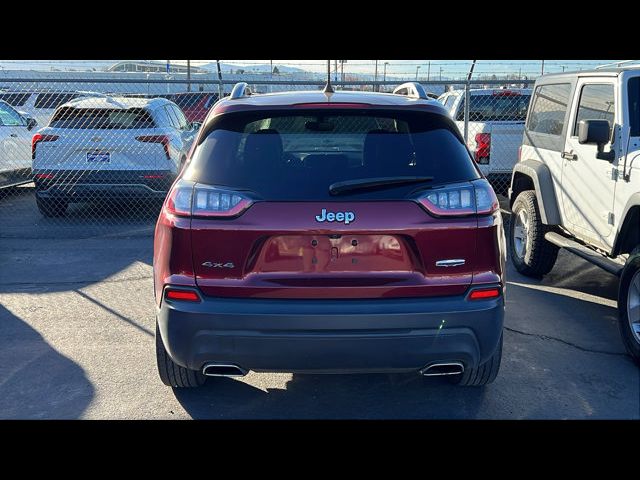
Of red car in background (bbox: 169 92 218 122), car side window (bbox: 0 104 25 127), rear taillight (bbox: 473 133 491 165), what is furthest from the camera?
red car in background (bbox: 169 92 218 122)

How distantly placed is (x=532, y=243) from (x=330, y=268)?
150 inches

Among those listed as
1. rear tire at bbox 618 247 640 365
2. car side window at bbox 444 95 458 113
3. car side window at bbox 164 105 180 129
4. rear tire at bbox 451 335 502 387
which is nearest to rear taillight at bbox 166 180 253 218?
rear tire at bbox 451 335 502 387

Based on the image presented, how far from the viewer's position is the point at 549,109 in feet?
20.8

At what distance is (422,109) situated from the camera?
342 centimetres

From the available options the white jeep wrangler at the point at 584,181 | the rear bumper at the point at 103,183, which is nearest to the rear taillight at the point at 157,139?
the rear bumper at the point at 103,183

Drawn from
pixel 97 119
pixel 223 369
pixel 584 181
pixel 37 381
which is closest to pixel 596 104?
pixel 584 181

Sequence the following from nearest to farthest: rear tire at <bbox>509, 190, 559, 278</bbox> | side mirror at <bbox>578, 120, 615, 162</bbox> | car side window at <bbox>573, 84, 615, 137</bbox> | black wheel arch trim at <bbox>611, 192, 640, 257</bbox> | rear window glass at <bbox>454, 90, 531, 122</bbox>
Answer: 1. black wheel arch trim at <bbox>611, 192, 640, 257</bbox>
2. side mirror at <bbox>578, 120, 615, 162</bbox>
3. car side window at <bbox>573, 84, 615, 137</bbox>
4. rear tire at <bbox>509, 190, 559, 278</bbox>
5. rear window glass at <bbox>454, 90, 531, 122</bbox>

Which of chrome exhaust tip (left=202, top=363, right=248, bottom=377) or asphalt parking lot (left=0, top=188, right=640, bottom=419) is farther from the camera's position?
asphalt parking lot (left=0, top=188, right=640, bottom=419)

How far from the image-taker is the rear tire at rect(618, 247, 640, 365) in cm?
436

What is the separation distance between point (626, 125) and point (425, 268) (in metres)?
2.83

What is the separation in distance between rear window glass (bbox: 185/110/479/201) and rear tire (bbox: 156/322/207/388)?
1.08m

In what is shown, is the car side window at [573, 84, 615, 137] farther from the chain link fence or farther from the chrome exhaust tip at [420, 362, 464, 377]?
the chrome exhaust tip at [420, 362, 464, 377]

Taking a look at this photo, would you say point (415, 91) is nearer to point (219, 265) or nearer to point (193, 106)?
point (219, 265)

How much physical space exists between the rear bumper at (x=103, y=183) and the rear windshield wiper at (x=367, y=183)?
234 inches
